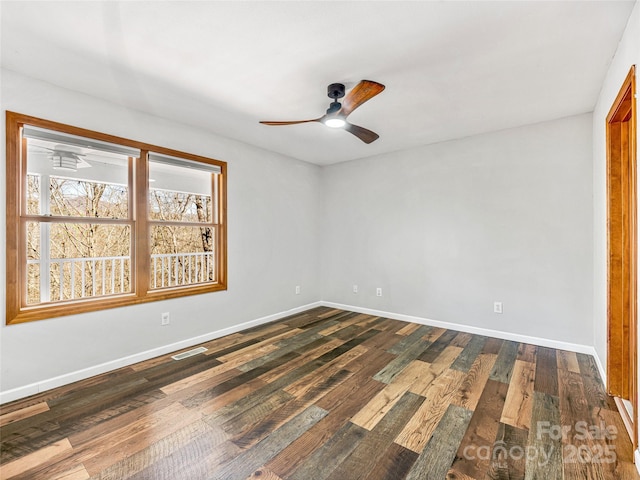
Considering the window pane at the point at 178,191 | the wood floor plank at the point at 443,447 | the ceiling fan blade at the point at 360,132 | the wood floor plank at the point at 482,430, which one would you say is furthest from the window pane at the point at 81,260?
the wood floor plank at the point at 482,430

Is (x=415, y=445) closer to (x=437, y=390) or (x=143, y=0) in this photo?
(x=437, y=390)

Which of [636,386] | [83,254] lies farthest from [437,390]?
[83,254]

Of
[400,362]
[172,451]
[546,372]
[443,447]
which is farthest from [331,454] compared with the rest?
[546,372]

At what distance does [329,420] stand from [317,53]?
2.48 metres

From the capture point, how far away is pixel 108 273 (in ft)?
12.6

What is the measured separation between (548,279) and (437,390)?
196cm

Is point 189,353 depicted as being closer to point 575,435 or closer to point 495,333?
point 575,435

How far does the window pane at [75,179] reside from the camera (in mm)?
2539

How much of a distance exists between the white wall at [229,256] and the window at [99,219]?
0.09 m

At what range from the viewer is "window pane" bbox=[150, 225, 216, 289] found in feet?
13.5

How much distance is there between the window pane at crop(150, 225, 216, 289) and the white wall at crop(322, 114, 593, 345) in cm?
222

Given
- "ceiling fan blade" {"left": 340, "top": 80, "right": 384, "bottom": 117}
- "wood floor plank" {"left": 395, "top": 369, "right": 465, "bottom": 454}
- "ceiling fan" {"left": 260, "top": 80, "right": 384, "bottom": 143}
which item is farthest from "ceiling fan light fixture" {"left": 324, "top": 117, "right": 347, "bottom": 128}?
"wood floor plank" {"left": 395, "top": 369, "right": 465, "bottom": 454}

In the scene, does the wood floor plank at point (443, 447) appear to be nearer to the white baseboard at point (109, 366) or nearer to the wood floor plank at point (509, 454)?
the wood floor plank at point (509, 454)

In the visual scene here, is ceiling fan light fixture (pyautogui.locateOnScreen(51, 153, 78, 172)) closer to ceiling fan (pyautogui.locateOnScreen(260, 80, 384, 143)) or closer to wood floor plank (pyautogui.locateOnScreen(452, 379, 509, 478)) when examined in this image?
ceiling fan (pyautogui.locateOnScreen(260, 80, 384, 143))
